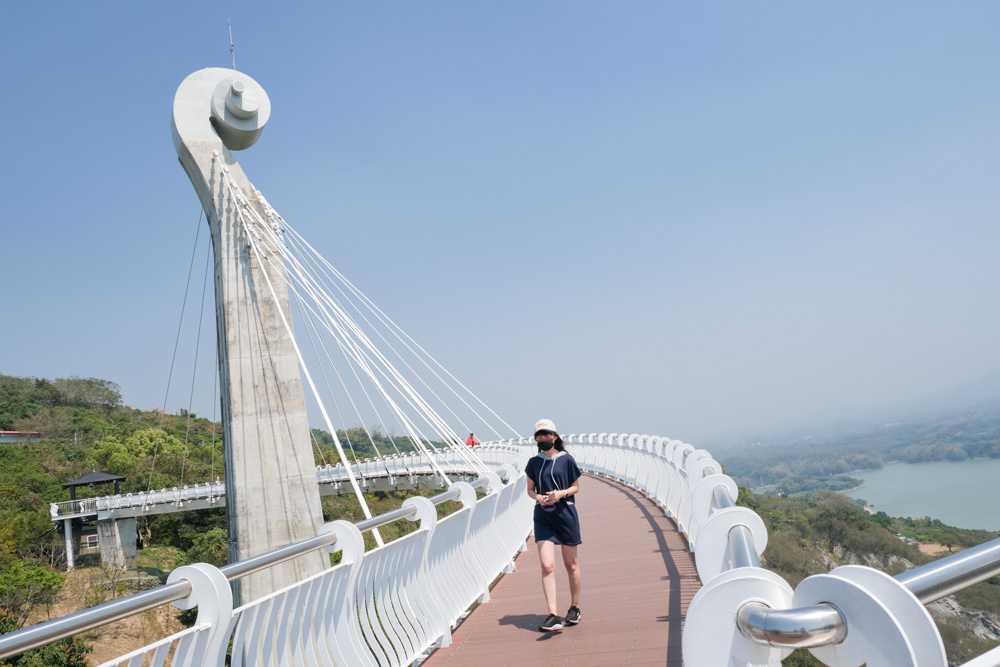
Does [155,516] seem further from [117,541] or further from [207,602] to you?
[207,602]

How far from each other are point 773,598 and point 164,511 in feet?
169

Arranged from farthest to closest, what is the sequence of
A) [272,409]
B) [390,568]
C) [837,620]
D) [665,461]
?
[272,409] → [665,461] → [390,568] → [837,620]

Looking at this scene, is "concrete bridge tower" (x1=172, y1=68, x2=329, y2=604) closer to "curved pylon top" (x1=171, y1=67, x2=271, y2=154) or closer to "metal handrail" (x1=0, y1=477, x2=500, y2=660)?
"curved pylon top" (x1=171, y1=67, x2=271, y2=154)

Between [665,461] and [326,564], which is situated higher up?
[665,461]

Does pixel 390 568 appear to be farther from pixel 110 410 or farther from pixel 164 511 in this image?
pixel 110 410

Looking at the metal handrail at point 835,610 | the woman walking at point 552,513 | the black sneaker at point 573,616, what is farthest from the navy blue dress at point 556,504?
the metal handrail at point 835,610

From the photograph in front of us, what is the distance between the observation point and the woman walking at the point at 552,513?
604cm

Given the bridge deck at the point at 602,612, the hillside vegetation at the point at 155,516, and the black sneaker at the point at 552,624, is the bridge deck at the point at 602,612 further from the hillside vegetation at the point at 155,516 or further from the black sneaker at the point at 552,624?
the hillside vegetation at the point at 155,516

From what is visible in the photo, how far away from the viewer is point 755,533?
3.03m

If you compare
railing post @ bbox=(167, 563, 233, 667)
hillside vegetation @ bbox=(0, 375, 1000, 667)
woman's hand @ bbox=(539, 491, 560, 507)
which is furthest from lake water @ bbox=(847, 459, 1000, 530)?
railing post @ bbox=(167, 563, 233, 667)

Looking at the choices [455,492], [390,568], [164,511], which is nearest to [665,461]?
[455,492]

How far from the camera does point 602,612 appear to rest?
21.5 feet

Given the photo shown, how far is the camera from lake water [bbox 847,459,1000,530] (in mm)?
29438

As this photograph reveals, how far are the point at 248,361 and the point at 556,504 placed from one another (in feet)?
34.5
